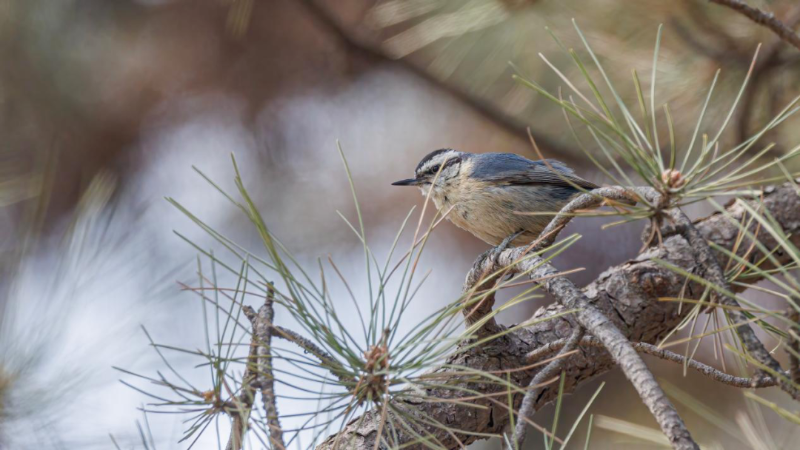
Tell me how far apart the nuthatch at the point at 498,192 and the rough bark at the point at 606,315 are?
1.75ft

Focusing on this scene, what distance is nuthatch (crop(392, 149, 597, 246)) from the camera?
9.54ft

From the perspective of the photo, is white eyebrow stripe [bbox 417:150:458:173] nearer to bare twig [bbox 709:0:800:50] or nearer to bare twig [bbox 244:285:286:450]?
bare twig [bbox 709:0:800:50]

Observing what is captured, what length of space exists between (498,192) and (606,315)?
824mm

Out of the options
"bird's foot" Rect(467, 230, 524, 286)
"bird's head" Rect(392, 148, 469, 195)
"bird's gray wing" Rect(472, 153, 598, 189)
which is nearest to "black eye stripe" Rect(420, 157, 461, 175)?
"bird's head" Rect(392, 148, 469, 195)

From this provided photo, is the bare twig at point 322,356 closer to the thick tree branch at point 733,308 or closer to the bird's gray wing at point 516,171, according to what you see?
the thick tree branch at point 733,308

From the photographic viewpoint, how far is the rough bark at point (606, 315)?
2.01m

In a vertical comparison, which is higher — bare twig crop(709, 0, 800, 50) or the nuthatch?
the nuthatch

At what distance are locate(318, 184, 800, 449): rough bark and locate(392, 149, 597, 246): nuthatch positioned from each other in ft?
1.75

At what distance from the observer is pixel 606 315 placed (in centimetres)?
230

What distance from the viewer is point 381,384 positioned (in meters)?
1.40

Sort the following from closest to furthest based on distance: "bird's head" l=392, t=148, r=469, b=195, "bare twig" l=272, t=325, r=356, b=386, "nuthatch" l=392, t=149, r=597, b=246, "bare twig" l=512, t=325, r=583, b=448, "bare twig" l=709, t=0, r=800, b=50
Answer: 1. "bare twig" l=512, t=325, r=583, b=448
2. "bare twig" l=272, t=325, r=356, b=386
3. "bare twig" l=709, t=0, r=800, b=50
4. "nuthatch" l=392, t=149, r=597, b=246
5. "bird's head" l=392, t=148, r=469, b=195

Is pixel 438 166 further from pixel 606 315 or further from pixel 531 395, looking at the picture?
pixel 531 395

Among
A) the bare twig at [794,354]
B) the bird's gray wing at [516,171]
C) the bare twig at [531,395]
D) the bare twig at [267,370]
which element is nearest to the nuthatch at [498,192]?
the bird's gray wing at [516,171]

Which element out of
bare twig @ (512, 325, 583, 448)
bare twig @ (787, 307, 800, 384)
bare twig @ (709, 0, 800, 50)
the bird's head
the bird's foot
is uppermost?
the bird's head
